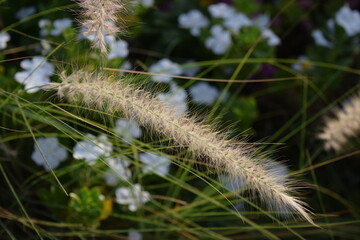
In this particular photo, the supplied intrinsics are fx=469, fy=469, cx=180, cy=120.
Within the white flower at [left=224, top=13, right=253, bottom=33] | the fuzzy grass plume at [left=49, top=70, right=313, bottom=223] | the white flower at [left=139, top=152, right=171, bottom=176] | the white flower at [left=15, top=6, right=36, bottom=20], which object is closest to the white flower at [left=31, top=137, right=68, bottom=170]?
the white flower at [left=139, top=152, right=171, bottom=176]

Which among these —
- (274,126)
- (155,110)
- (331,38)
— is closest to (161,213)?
(155,110)

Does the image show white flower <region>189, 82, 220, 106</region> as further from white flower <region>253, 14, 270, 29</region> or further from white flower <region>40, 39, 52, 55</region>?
white flower <region>40, 39, 52, 55</region>

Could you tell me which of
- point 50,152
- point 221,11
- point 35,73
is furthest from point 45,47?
point 221,11

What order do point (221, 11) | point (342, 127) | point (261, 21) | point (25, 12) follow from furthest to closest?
point (261, 21) → point (221, 11) → point (25, 12) → point (342, 127)

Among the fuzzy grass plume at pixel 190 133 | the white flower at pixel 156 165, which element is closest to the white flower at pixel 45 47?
the white flower at pixel 156 165

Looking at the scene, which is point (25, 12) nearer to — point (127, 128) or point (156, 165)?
point (127, 128)

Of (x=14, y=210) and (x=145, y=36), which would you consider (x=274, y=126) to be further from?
(x=14, y=210)

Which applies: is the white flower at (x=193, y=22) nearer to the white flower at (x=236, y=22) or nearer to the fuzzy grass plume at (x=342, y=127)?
the white flower at (x=236, y=22)
